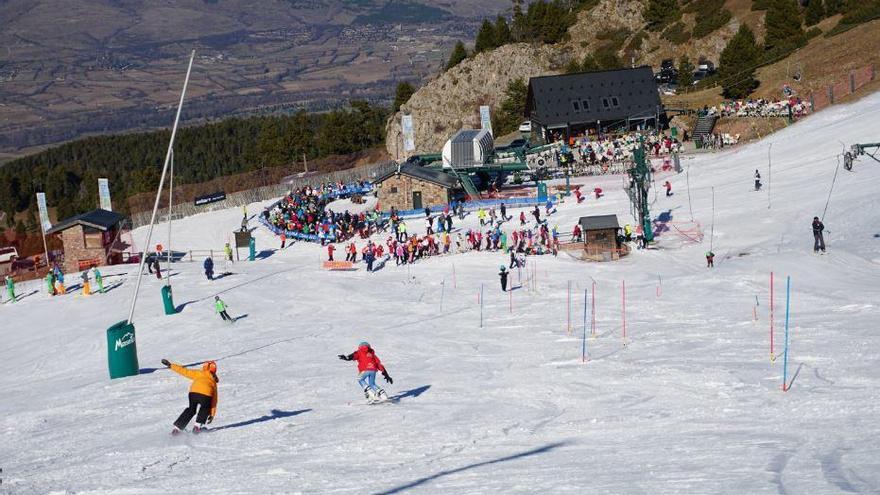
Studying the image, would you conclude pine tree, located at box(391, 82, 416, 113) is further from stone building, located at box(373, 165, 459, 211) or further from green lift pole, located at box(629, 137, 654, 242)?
green lift pole, located at box(629, 137, 654, 242)

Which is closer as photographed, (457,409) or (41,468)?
(41,468)

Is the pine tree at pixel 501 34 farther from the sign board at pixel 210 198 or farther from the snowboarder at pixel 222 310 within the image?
the snowboarder at pixel 222 310

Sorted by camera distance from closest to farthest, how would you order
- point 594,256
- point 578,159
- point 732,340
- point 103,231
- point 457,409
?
point 457,409 → point 732,340 → point 594,256 → point 103,231 → point 578,159

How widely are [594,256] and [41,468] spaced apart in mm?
25398

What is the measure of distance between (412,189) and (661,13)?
5300 centimetres

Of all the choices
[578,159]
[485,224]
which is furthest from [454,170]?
[485,224]

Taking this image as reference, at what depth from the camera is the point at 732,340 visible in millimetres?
23391

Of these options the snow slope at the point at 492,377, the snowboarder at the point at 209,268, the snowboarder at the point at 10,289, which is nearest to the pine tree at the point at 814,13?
the snow slope at the point at 492,377

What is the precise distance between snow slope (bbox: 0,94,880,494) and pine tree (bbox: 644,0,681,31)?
59.3 metres

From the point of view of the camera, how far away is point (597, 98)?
7544 cm

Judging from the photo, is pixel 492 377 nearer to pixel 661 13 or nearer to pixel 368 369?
pixel 368 369

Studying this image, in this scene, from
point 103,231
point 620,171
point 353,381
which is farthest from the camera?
point 620,171

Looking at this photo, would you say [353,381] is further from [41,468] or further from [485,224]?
[485,224]

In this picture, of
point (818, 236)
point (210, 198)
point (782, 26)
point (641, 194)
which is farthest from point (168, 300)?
point (782, 26)
